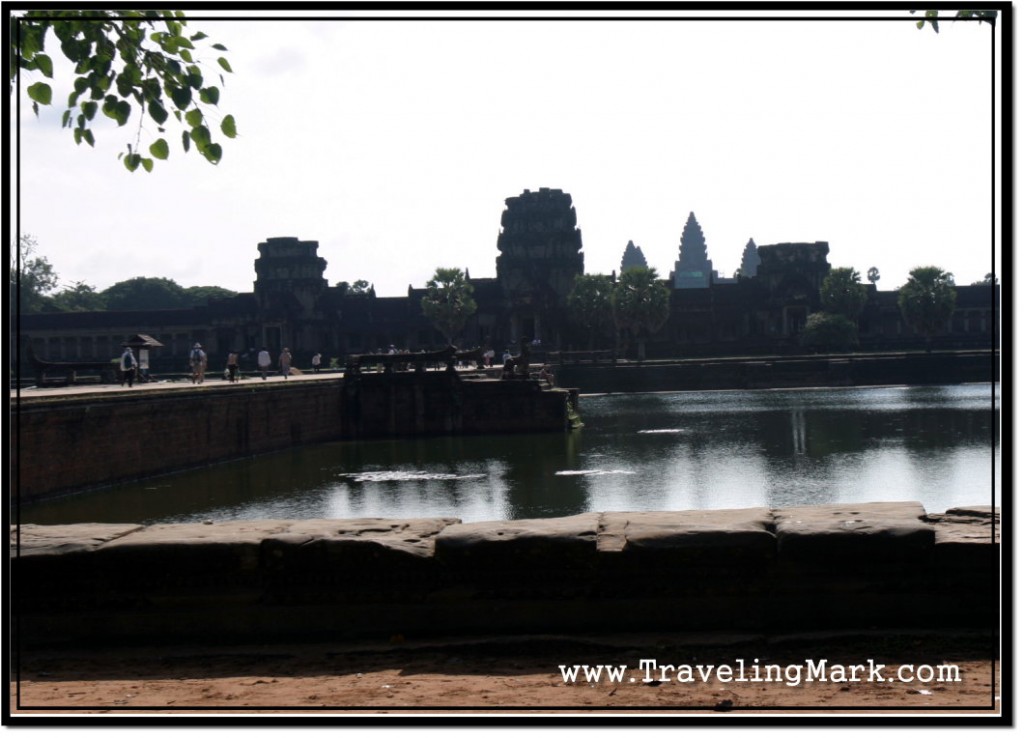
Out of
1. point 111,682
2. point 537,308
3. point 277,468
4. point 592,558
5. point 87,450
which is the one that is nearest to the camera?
point 111,682

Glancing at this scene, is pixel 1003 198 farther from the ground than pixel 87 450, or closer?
farther from the ground

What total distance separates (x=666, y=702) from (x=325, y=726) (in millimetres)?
1340

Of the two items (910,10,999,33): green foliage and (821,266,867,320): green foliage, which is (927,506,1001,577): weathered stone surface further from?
(821,266,867,320): green foliage

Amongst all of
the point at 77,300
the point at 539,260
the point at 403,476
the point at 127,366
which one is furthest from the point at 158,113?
the point at 77,300

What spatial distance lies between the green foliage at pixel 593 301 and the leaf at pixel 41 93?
66315 millimetres

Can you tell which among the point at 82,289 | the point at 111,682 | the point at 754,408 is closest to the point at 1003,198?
the point at 111,682

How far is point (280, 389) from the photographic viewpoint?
30062mm

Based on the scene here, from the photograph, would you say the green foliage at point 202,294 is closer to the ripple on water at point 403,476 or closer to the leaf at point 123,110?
the ripple on water at point 403,476

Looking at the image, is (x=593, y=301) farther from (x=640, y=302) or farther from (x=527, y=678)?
(x=527, y=678)

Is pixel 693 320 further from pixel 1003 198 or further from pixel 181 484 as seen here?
Answer: pixel 1003 198

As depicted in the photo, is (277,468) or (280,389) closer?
(277,468)

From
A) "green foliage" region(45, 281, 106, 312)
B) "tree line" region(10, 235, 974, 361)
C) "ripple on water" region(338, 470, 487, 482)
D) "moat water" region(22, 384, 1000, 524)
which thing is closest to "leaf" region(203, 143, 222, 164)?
"moat water" region(22, 384, 1000, 524)

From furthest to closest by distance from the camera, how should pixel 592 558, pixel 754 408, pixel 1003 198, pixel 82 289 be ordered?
pixel 82 289 → pixel 754 408 → pixel 592 558 → pixel 1003 198

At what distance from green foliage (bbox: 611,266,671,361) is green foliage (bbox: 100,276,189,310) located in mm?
57699
